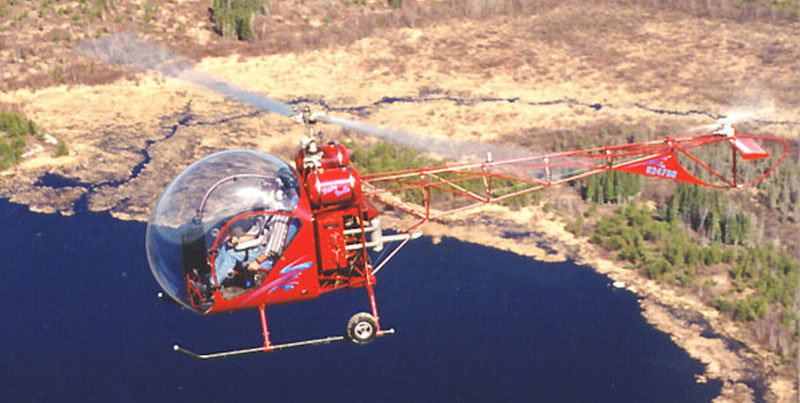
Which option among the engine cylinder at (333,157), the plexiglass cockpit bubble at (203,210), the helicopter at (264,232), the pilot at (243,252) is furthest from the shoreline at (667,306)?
the plexiglass cockpit bubble at (203,210)

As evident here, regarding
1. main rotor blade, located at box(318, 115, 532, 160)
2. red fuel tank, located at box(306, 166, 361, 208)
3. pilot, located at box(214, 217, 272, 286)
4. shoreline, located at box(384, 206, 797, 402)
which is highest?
red fuel tank, located at box(306, 166, 361, 208)

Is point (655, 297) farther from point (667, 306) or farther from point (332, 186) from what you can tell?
point (332, 186)

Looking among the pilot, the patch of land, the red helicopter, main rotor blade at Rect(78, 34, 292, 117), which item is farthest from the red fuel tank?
main rotor blade at Rect(78, 34, 292, 117)

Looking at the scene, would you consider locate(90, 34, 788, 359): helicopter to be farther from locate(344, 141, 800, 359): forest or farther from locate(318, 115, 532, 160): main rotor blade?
locate(318, 115, 532, 160): main rotor blade

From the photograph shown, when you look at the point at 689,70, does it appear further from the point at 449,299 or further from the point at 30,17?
the point at 30,17

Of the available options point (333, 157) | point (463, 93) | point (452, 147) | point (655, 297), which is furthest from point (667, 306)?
point (463, 93)

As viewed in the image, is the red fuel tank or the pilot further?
the red fuel tank

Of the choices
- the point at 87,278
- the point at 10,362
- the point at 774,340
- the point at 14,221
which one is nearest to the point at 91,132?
the point at 14,221
